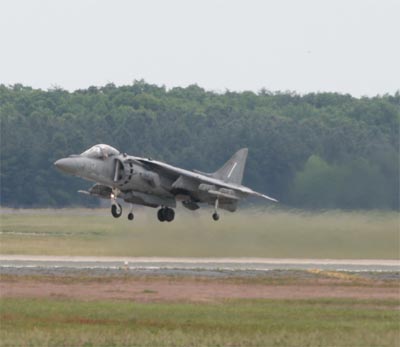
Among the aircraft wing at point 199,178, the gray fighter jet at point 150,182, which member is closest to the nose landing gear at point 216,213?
the gray fighter jet at point 150,182

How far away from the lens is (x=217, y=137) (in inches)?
2557

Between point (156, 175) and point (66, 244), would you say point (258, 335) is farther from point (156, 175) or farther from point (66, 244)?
point (66, 244)

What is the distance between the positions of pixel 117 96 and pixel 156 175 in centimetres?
5903

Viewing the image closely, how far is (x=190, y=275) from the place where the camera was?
3616cm

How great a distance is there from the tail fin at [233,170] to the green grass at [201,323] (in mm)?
13338

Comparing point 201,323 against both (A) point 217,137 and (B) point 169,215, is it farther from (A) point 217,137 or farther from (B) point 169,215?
(A) point 217,137

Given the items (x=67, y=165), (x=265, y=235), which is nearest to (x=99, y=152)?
(x=67, y=165)

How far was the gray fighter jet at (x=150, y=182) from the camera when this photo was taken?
1564 inches

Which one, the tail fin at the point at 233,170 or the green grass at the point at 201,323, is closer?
the green grass at the point at 201,323

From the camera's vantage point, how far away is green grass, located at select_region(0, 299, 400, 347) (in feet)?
78.1

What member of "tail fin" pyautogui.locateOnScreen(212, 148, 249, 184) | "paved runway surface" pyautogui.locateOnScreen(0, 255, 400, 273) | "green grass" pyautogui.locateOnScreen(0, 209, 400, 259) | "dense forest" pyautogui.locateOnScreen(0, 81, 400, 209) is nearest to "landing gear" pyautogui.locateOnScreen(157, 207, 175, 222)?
"green grass" pyautogui.locateOnScreen(0, 209, 400, 259)

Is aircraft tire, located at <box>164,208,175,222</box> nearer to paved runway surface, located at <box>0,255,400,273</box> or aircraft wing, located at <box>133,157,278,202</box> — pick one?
aircraft wing, located at <box>133,157,278,202</box>

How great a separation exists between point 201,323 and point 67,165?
44.5 ft

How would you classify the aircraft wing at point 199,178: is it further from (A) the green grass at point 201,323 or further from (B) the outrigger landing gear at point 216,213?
(A) the green grass at point 201,323
